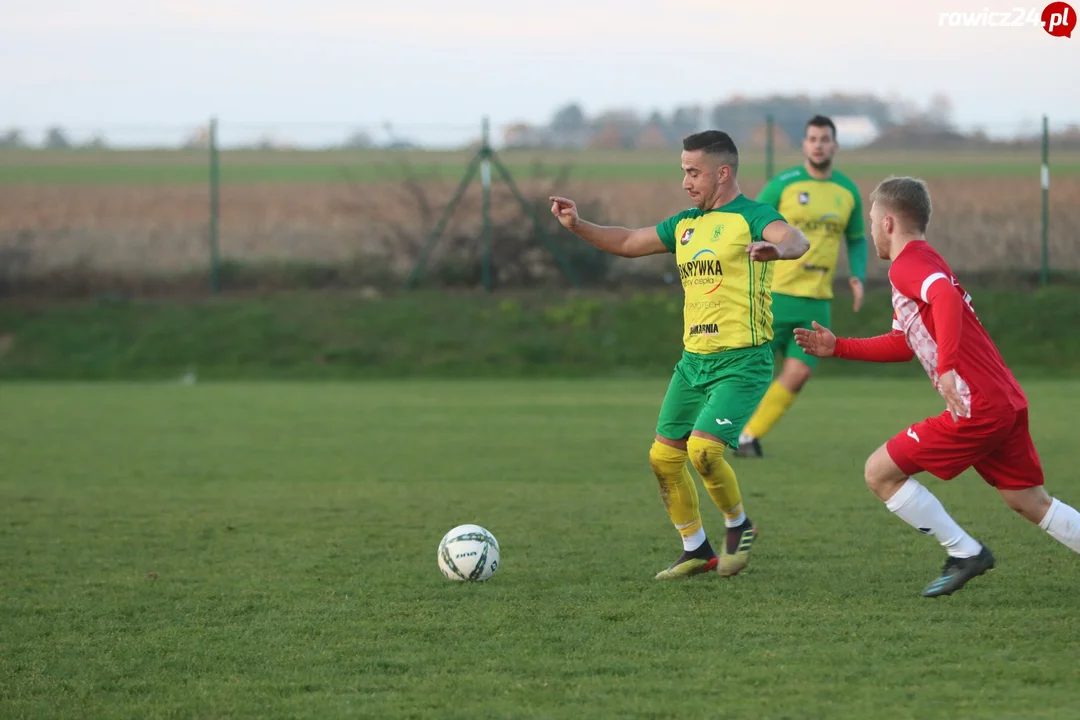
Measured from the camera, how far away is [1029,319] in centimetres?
1853

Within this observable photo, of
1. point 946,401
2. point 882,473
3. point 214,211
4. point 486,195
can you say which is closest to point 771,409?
point 882,473

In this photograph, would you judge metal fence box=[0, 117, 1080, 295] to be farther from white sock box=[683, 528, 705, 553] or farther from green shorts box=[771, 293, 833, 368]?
white sock box=[683, 528, 705, 553]

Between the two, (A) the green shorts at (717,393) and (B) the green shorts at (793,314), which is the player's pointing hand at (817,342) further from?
(B) the green shorts at (793,314)

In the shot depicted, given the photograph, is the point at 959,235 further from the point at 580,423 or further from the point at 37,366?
the point at 37,366

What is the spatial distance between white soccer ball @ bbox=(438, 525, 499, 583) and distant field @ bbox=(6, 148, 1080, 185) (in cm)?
1582

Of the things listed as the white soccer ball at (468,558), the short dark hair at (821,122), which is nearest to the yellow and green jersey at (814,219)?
the short dark hair at (821,122)

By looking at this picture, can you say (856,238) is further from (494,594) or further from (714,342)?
(494,594)

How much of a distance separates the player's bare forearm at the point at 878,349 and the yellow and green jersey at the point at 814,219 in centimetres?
421

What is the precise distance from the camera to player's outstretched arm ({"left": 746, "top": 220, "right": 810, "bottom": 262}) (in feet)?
17.3

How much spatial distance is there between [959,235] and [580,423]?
11822 millimetres

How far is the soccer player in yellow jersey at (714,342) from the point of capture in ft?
18.8

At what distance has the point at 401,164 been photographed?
2270 cm

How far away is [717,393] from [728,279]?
0.53 metres

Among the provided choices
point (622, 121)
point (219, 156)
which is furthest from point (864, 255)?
point (622, 121)
